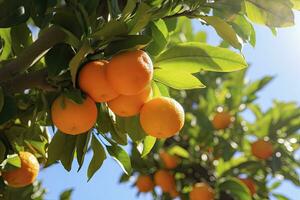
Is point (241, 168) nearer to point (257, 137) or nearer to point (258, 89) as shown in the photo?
point (257, 137)

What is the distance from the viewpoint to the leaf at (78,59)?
121 centimetres

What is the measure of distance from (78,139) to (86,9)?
40cm

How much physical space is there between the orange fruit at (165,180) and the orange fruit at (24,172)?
1.80 m

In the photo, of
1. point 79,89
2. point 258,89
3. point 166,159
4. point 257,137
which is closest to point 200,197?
point 166,159

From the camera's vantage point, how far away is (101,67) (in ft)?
4.13

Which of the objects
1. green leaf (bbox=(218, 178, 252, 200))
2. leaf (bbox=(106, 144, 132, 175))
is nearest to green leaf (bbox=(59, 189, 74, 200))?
green leaf (bbox=(218, 178, 252, 200))

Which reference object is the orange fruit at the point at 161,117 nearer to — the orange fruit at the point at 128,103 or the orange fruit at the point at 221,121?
the orange fruit at the point at 128,103

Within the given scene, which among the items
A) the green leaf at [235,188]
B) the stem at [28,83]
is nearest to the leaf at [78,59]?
the stem at [28,83]

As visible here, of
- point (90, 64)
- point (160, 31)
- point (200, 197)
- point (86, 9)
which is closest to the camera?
point (90, 64)

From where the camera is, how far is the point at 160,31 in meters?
1.47

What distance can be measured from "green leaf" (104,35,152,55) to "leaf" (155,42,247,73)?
17cm

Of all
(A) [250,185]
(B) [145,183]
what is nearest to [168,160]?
(B) [145,183]

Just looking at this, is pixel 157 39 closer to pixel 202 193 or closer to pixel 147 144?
pixel 147 144

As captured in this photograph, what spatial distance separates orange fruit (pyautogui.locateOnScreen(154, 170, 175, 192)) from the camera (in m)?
3.30
